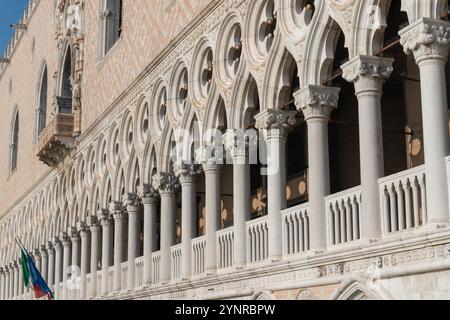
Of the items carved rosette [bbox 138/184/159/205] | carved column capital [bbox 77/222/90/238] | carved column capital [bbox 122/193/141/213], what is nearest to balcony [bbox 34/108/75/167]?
carved column capital [bbox 77/222/90/238]

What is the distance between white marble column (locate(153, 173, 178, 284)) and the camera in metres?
14.3

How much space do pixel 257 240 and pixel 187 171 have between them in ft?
9.24

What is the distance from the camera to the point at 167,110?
14703 millimetres

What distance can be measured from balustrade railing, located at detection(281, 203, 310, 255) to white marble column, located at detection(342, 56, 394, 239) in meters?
1.45

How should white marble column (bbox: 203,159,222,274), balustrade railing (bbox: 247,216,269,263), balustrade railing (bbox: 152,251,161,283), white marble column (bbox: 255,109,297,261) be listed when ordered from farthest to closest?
balustrade railing (bbox: 152,251,161,283) → white marble column (bbox: 203,159,222,274) → balustrade railing (bbox: 247,216,269,263) → white marble column (bbox: 255,109,297,261)

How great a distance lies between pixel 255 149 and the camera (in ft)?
39.9

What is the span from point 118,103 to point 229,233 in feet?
21.2

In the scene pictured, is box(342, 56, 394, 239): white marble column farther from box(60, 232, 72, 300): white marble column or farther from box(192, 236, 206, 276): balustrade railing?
box(60, 232, 72, 300): white marble column

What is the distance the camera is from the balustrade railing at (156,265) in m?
14.9

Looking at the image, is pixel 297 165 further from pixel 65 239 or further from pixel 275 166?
pixel 65 239

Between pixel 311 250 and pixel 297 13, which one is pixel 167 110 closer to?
pixel 297 13

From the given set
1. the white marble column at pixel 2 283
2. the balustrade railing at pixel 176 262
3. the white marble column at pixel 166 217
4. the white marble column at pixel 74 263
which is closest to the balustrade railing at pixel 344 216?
the balustrade railing at pixel 176 262

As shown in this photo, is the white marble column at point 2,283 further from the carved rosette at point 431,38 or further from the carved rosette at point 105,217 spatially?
the carved rosette at point 431,38
